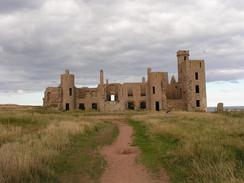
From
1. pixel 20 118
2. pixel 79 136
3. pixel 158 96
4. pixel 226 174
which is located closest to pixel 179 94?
pixel 158 96

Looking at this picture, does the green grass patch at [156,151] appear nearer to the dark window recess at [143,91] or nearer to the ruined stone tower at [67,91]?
the dark window recess at [143,91]

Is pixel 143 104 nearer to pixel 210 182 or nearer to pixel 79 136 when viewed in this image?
pixel 79 136

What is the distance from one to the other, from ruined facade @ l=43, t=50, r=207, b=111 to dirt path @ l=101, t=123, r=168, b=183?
42.8 meters

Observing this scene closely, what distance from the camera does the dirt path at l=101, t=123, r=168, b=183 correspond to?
9.68 meters

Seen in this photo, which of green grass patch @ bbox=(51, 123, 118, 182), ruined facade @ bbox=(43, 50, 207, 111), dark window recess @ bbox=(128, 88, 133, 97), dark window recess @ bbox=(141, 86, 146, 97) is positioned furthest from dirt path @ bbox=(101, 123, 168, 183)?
dark window recess @ bbox=(141, 86, 146, 97)

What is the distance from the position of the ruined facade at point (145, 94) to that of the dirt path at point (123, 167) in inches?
1684

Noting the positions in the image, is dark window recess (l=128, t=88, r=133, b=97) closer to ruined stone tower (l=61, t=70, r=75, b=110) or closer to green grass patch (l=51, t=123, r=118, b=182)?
ruined stone tower (l=61, t=70, r=75, b=110)

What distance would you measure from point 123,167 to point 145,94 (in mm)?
48888

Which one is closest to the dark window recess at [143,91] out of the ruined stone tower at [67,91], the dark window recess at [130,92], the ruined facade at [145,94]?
the ruined facade at [145,94]

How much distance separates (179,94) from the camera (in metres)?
63.2

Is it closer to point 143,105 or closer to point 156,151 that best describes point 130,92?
point 143,105

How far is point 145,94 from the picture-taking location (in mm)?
60156

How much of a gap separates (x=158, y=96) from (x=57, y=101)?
57.5 feet

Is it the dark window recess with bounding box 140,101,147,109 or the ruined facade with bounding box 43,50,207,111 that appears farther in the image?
the dark window recess with bounding box 140,101,147,109
